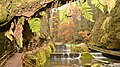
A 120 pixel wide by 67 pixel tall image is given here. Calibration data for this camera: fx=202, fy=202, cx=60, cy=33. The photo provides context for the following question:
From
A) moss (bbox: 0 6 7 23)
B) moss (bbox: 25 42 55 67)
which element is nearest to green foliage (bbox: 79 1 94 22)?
moss (bbox: 0 6 7 23)

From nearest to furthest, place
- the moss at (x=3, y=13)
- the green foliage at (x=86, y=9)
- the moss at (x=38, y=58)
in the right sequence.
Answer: the green foliage at (x=86, y=9) < the moss at (x=3, y=13) < the moss at (x=38, y=58)

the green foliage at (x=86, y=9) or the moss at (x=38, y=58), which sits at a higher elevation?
the green foliage at (x=86, y=9)

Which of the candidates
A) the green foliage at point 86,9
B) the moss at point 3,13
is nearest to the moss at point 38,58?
the moss at point 3,13

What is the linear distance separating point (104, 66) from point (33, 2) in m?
11.5

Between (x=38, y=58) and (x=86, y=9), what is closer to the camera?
(x=86, y=9)

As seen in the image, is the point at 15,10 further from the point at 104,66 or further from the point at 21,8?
the point at 104,66

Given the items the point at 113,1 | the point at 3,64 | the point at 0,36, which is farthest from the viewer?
the point at 0,36

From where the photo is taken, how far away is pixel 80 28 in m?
37.6

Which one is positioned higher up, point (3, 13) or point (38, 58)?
point (3, 13)

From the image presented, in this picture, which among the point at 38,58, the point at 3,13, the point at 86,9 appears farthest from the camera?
the point at 38,58

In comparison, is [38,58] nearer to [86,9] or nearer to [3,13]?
[3,13]

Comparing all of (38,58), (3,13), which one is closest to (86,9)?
(3,13)

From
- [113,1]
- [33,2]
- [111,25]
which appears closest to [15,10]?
[33,2]

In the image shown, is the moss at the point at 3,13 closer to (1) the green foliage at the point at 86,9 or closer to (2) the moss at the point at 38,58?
(1) the green foliage at the point at 86,9
